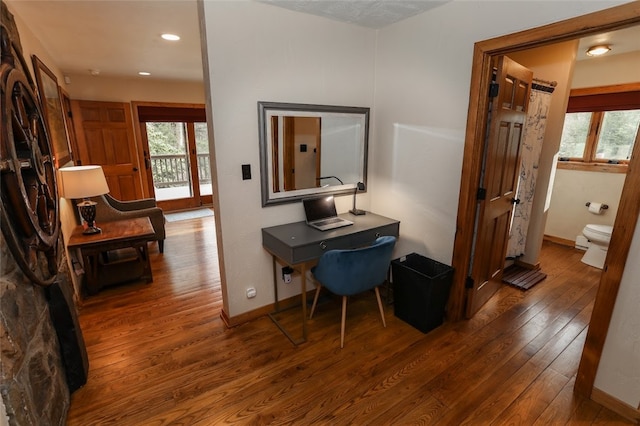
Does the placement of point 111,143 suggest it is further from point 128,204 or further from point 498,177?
point 498,177

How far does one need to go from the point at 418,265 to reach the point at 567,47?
249 centimetres

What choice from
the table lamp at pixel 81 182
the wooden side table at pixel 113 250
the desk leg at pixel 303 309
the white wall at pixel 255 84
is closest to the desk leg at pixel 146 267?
the wooden side table at pixel 113 250

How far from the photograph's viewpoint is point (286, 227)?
249 cm

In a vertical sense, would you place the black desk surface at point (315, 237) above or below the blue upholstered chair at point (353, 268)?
above

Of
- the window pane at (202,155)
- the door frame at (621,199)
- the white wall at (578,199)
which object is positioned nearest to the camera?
the door frame at (621,199)

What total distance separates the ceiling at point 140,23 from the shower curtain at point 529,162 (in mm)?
700

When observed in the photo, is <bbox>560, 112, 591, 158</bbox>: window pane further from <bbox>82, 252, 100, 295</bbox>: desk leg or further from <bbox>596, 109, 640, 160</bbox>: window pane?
<bbox>82, 252, 100, 295</bbox>: desk leg

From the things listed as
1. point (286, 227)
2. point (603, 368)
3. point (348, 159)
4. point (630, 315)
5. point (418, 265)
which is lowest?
point (603, 368)

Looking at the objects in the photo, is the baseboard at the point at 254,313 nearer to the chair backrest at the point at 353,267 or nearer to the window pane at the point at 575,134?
the chair backrest at the point at 353,267

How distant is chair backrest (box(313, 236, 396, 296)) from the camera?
6.82ft

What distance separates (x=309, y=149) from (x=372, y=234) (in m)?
0.88

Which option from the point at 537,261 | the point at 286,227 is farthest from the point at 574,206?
the point at 286,227

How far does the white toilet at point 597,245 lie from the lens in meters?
3.43

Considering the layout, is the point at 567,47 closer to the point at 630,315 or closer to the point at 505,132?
the point at 505,132
